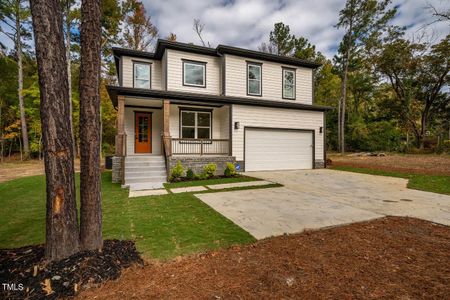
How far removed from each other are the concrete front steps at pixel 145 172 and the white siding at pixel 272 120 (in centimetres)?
344

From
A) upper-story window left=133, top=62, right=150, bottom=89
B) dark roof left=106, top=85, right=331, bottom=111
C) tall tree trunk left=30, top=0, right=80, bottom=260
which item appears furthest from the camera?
upper-story window left=133, top=62, right=150, bottom=89

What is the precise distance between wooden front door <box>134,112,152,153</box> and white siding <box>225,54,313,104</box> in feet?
14.3

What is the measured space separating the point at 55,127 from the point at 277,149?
10047 mm

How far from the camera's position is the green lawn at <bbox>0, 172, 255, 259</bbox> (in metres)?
2.96

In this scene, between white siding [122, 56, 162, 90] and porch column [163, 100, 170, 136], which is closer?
porch column [163, 100, 170, 136]

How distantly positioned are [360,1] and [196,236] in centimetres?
2404

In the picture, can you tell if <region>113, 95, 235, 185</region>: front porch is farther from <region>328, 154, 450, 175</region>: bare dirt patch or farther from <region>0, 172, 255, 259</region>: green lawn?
<region>328, 154, 450, 175</region>: bare dirt patch

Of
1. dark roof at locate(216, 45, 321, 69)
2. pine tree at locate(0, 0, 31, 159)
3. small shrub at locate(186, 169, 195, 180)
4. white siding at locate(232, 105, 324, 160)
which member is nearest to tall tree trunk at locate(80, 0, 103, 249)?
small shrub at locate(186, 169, 195, 180)

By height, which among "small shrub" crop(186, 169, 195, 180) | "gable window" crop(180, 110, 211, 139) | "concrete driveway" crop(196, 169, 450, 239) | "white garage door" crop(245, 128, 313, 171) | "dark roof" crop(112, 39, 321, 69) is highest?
"dark roof" crop(112, 39, 321, 69)

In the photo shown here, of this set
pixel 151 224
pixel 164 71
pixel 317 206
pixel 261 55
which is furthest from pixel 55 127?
pixel 261 55

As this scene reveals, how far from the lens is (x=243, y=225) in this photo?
365cm

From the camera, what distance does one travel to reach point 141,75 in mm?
11227

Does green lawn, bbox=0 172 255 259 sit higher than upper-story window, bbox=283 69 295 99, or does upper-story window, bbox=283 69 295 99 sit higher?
upper-story window, bbox=283 69 295 99

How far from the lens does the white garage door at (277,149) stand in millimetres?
10672
